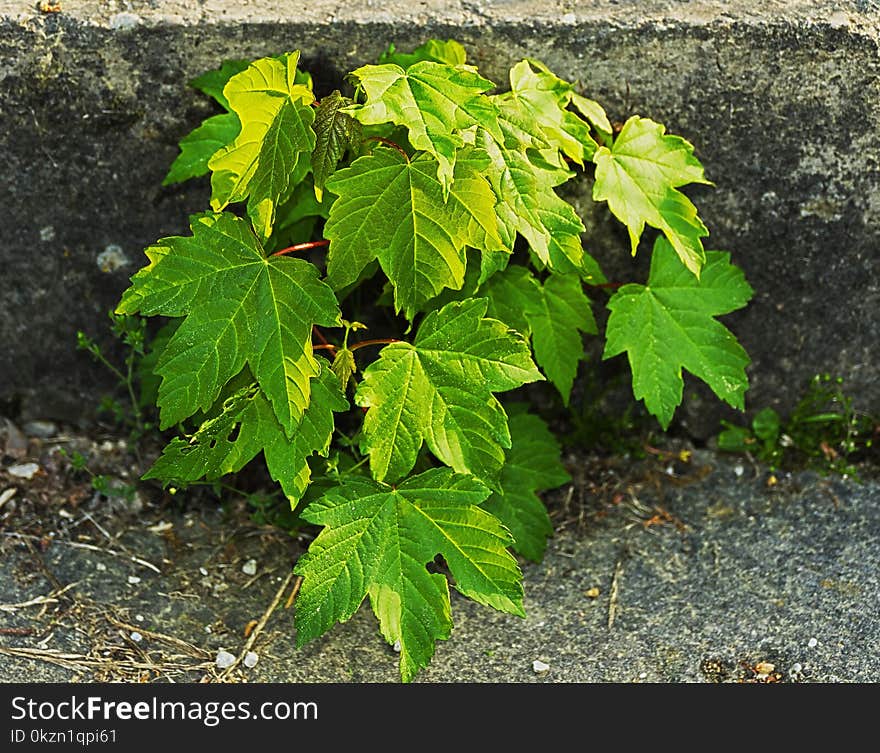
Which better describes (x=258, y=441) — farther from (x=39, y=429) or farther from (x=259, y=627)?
(x=39, y=429)

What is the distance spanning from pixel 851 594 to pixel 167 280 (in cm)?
156

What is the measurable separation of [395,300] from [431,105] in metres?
0.35

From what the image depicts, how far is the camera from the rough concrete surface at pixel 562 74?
2.32 metres

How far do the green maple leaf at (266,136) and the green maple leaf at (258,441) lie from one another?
1.04 ft

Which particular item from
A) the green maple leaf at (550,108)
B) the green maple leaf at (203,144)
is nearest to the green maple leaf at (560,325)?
the green maple leaf at (550,108)

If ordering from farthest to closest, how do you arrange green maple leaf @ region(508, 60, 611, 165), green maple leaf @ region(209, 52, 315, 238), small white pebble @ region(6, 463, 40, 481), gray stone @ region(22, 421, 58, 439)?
gray stone @ region(22, 421, 58, 439), small white pebble @ region(6, 463, 40, 481), green maple leaf @ region(508, 60, 611, 165), green maple leaf @ region(209, 52, 315, 238)

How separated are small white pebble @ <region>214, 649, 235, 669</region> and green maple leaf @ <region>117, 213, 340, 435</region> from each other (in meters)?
0.55

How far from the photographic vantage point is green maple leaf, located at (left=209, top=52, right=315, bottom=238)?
202cm

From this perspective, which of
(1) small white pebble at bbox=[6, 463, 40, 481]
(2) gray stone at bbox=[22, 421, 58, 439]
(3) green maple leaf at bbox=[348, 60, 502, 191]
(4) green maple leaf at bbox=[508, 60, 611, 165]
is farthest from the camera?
(2) gray stone at bbox=[22, 421, 58, 439]

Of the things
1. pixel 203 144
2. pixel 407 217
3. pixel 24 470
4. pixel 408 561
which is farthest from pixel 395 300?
pixel 24 470

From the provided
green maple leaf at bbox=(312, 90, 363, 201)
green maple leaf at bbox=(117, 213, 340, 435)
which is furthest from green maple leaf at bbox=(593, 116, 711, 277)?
green maple leaf at bbox=(117, 213, 340, 435)

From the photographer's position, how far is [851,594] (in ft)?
8.01

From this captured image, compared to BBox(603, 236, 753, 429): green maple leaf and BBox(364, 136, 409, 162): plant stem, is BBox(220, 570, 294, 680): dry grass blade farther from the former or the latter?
BBox(364, 136, 409, 162): plant stem

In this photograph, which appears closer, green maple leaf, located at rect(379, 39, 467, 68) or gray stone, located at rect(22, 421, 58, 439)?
green maple leaf, located at rect(379, 39, 467, 68)
